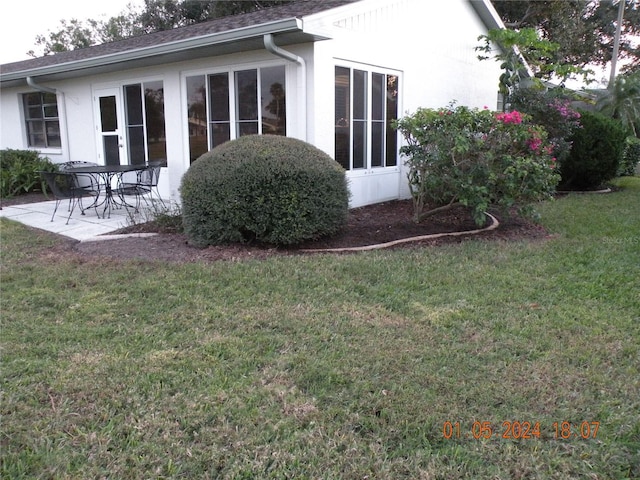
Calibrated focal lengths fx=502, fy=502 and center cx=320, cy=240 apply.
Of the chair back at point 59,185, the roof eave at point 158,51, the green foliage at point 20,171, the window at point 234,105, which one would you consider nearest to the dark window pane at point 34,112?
the roof eave at point 158,51

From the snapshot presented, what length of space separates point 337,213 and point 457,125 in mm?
1914

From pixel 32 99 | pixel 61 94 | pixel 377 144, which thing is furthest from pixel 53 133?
pixel 377 144

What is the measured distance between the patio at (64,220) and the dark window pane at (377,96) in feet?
14.7

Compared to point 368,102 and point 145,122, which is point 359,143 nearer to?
point 368,102

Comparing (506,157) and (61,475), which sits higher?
(506,157)

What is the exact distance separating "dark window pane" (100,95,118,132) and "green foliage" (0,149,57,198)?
155cm

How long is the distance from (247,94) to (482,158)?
3871 mm

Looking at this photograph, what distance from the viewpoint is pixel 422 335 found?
3541 mm

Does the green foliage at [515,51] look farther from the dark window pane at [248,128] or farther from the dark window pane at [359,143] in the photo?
the dark window pane at [248,128]

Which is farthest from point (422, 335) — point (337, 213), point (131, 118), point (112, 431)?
point (131, 118)

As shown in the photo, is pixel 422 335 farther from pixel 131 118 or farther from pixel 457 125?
pixel 131 118

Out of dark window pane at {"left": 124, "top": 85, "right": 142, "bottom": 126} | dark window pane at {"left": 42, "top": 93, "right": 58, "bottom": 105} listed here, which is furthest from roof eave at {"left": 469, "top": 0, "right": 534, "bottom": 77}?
dark window pane at {"left": 42, "top": 93, "right": 58, "bottom": 105}

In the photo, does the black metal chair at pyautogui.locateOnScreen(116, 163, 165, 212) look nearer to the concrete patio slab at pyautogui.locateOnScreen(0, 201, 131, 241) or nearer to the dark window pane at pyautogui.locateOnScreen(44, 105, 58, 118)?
the concrete patio slab at pyautogui.locateOnScreen(0, 201, 131, 241)

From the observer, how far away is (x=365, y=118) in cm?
857
